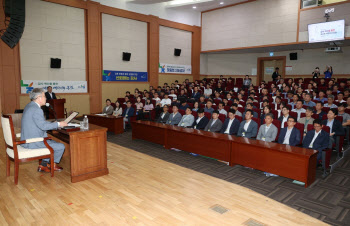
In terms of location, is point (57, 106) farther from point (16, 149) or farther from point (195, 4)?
point (195, 4)

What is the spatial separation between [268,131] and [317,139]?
0.65m

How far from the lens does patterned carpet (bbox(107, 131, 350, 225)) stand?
94.0 inches

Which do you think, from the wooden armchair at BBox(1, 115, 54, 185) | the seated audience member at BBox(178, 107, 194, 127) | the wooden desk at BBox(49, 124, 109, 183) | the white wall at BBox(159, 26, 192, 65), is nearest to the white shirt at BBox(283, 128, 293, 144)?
the seated audience member at BBox(178, 107, 194, 127)

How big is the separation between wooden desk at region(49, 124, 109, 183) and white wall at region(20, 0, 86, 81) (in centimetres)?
507

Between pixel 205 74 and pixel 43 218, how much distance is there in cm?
1068

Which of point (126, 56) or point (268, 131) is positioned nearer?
point (268, 131)

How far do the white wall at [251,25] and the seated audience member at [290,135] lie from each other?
5872 millimetres

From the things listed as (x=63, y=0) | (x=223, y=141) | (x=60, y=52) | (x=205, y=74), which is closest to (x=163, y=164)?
(x=223, y=141)

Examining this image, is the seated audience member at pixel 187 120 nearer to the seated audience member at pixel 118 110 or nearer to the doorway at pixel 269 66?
the seated audience member at pixel 118 110

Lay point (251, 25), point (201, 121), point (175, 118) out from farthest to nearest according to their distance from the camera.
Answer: point (251, 25), point (175, 118), point (201, 121)

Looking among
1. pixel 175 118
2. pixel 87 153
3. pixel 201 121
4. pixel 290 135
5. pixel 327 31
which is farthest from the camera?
pixel 327 31

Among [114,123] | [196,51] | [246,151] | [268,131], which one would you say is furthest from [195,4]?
[246,151]

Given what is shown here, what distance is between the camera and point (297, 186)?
294 cm

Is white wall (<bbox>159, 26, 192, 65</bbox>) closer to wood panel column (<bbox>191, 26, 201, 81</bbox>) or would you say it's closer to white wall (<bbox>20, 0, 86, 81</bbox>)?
wood panel column (<bbox>191, 26, 201, 81</bbox>)
